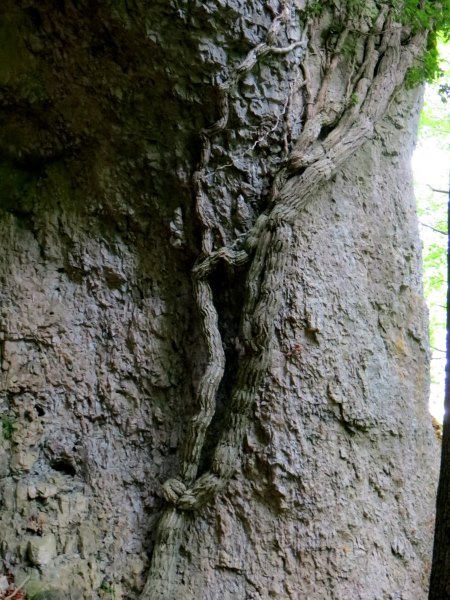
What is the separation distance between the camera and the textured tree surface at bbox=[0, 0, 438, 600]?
9.78 feet

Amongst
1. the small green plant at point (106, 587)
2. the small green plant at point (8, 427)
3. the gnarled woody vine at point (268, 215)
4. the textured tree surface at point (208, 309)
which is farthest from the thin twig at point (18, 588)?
the small green plant at point (8, 427)

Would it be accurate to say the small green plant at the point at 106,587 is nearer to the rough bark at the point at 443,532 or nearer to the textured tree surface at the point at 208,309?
the textured tree surface at the point at 208,309

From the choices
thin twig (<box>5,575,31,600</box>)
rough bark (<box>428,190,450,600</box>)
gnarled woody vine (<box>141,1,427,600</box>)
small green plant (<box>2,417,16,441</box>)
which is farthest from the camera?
small green plant (<box>2,417,16,441</box>)

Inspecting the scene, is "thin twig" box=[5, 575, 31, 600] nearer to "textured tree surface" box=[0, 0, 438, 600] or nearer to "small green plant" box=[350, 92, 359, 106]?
"textured tree surface" box=[0, 0, 438, 600]

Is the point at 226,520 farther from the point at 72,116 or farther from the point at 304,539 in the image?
the point at 72,116

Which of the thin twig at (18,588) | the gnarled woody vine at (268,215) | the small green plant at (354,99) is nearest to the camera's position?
the thin twig at (18,588)

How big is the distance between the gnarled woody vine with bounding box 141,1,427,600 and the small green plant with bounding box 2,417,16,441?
0.91 m

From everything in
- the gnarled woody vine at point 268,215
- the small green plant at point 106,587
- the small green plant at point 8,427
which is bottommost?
the small green plant at point 106,587

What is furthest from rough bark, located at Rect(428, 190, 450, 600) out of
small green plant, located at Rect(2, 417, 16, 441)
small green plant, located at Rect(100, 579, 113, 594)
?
small green plant, located at Rect(2, 417, 16, 441)

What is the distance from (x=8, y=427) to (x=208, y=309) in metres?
1.25

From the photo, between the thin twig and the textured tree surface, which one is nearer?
the thin twig

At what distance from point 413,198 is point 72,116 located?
2.16m

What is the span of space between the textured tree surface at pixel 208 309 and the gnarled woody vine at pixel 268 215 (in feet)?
0.04

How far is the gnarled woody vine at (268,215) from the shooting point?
297 centimetres
